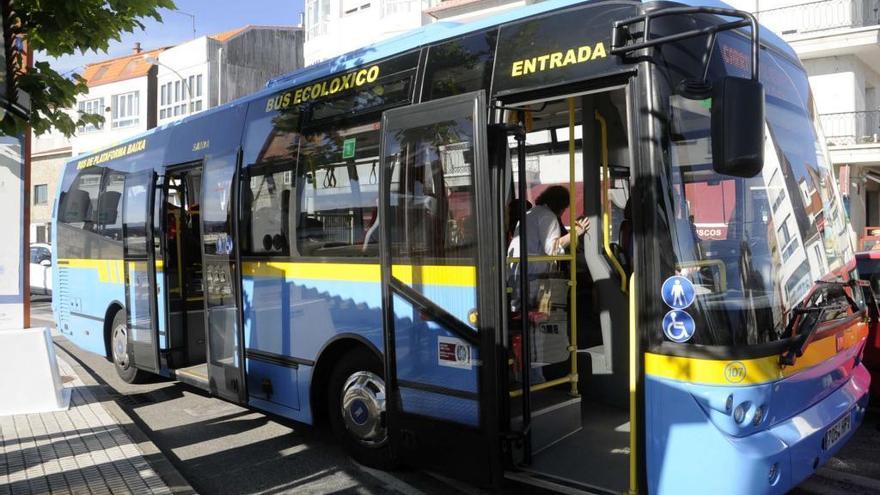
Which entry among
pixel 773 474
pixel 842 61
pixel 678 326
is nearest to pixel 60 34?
pixel 678 326

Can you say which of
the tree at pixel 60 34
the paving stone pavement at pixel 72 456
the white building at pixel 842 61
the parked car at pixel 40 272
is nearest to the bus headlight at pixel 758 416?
the paving stone pavement at pixel 72 456

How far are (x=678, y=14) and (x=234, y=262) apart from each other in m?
4.45

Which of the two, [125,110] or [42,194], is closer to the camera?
[125,110]

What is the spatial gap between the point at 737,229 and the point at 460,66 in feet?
6.70

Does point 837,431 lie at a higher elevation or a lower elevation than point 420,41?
lower

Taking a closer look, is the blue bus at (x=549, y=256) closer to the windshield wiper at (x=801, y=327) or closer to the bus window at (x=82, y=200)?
the windshield wiper at (x=801, y=327)

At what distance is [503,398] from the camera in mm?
4238

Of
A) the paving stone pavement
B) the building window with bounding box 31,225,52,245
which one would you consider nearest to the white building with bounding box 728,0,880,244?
the paving stone pavement

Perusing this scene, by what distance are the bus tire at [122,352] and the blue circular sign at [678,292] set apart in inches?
283

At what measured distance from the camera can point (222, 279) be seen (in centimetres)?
666

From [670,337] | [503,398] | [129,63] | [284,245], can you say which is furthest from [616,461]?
[129,63]

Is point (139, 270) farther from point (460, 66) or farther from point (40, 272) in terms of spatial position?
point (40, 272)

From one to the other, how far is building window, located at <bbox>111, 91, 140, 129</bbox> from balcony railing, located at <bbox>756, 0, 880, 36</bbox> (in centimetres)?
3397

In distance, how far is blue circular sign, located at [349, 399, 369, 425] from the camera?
17.3 feet
